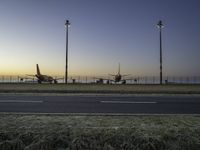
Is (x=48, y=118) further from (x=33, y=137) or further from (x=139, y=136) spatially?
(x=139, y=136)

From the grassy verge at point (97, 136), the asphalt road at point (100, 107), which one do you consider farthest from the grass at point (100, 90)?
the grassy verge at point (97, 136)

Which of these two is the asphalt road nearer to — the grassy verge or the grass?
the grassy verge

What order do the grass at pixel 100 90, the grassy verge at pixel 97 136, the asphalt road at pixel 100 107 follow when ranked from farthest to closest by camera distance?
the grass at pixel 100 90 → the asphalt road at pixel 100 107 → the grassy verge at pixel 97 136

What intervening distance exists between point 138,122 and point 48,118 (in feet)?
9.59

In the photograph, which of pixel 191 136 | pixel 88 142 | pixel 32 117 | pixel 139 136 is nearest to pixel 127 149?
pixel 139 136

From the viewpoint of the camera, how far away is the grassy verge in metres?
7.05

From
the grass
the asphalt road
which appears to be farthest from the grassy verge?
the grass

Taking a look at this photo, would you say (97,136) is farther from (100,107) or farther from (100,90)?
(100,90)

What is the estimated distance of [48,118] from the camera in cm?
952

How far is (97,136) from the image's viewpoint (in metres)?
7.32

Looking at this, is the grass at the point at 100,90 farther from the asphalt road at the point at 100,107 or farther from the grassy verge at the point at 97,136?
the grassy verge at the point at 97,136

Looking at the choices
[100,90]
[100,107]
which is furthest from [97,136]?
[100,90]

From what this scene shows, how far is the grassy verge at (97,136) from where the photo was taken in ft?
23.1

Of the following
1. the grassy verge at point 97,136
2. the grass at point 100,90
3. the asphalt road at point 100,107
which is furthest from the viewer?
the grass at point 100,90
